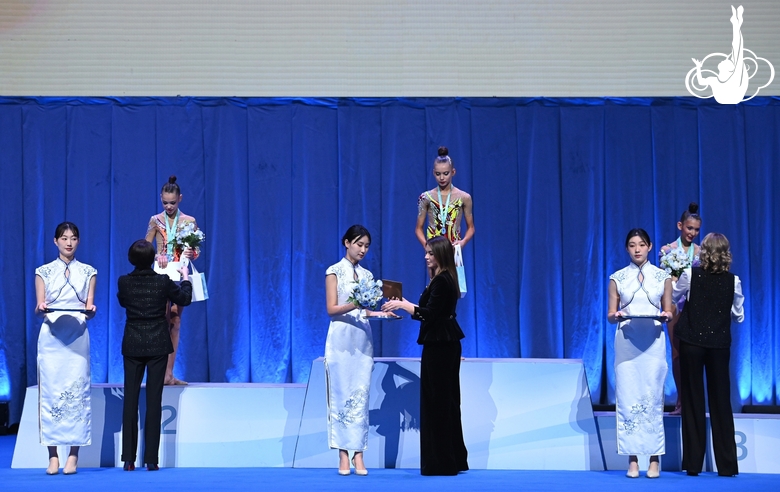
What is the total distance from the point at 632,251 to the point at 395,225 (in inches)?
120

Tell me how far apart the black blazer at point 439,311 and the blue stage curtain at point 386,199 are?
2.81 m

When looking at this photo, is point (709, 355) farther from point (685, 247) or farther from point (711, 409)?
point (685, 247)

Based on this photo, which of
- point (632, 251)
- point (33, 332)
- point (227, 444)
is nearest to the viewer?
point (632, 251)

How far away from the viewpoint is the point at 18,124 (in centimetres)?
816

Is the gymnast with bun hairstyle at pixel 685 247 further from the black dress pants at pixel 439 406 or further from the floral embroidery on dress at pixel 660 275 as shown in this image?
the black dress pants at pixel 439 406

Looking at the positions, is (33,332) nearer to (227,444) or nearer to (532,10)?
(227,444)

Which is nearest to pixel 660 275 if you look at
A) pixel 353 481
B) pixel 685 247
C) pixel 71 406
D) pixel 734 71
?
pixel 685 247

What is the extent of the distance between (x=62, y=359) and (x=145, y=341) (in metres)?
0.56

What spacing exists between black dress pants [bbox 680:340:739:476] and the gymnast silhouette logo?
3.60 metres

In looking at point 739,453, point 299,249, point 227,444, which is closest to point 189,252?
point 227,444

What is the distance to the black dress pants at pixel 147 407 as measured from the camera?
551 cm

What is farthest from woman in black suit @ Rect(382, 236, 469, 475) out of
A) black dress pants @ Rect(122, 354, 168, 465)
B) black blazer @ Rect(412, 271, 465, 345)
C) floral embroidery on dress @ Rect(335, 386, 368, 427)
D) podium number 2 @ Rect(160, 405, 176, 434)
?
podium number 2 @ Rect(160, 405, 176, 434)

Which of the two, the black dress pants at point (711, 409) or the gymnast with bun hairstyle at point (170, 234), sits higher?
the gymnast with bun hairstyle at point (170, 234)

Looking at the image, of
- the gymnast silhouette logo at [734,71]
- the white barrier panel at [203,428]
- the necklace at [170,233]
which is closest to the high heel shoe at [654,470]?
the white barrier panel at [203,428]
